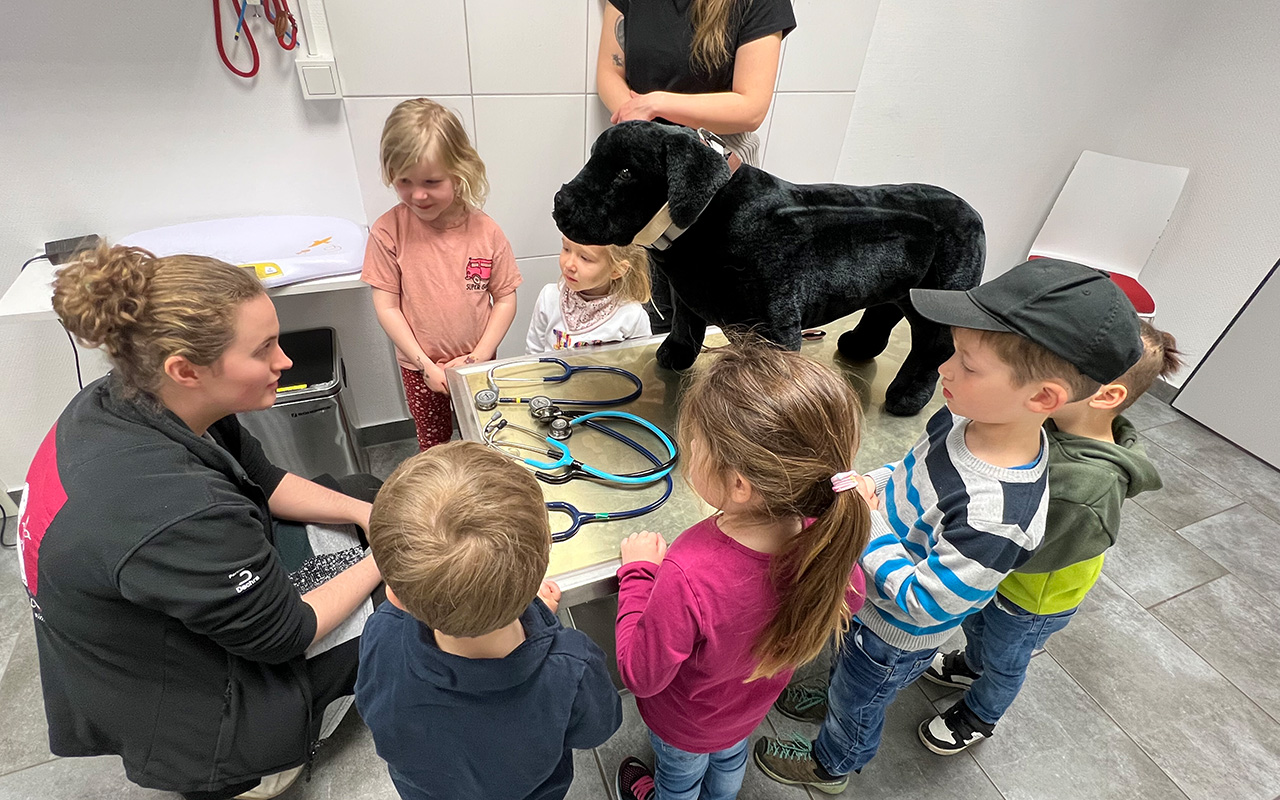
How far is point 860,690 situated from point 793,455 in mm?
624

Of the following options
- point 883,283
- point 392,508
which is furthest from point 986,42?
point 392,508

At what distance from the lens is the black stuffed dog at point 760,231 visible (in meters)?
0.89

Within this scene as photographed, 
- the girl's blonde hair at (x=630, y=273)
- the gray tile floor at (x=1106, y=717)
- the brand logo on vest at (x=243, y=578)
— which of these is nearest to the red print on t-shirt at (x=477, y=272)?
the girl's blonde hair at (x=630, y=273)

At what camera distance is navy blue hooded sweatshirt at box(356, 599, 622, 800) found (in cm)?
69

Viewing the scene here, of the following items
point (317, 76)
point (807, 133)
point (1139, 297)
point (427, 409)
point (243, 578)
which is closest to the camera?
point (243, 578)

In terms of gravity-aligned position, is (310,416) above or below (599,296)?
below

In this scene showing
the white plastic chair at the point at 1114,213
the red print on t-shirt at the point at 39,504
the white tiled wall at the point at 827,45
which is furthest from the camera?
the white plastic chair at the point at 1114,213

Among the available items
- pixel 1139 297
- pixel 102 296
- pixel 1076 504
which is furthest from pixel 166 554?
pixel 1139 297

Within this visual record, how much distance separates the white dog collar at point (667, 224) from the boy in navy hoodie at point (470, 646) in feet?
1.44

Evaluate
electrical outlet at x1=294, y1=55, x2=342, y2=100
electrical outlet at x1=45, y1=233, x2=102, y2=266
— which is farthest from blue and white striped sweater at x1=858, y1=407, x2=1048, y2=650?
electrical outlet at x1=45, y1=233, x2=102, y2=266

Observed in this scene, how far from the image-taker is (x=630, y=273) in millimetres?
1479

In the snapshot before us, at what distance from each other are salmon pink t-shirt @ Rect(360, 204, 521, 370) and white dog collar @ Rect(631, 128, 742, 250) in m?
0.64

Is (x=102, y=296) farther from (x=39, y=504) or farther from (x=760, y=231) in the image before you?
(x=760, y=231)

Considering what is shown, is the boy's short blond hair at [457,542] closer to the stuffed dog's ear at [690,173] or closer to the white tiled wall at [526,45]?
the stuffed dog's ear at [690,173]
